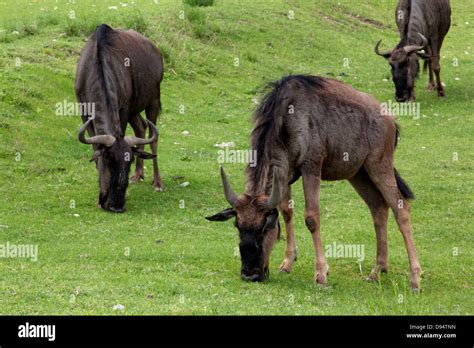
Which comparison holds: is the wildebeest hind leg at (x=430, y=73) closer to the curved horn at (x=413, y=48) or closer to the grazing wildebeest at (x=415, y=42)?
the grazing wildebeest at (x=415, y=42)

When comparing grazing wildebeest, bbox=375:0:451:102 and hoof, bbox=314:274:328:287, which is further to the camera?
grazing wildebeest, bbox=375:0:451:102

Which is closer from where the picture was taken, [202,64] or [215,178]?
[215,178]

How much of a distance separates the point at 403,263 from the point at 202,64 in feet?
47.5

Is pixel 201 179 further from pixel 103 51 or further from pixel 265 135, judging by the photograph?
pixel 265 135

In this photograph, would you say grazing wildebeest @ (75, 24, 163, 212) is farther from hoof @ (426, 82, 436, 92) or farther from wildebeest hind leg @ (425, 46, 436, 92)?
hoof @ (426, 82, 436, 92)

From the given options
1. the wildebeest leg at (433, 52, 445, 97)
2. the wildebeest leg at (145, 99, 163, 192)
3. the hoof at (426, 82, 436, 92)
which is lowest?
the hoof at (426, 82, 436, 92)

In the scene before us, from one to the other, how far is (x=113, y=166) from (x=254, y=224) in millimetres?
4496

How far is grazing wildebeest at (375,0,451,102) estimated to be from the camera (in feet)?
75.8

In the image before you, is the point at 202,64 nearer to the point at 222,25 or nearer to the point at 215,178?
the point at 222,25

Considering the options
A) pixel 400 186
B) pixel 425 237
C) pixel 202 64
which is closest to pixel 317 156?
pixel 400 186

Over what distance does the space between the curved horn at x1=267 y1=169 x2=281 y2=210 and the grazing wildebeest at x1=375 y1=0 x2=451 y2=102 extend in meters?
14.1

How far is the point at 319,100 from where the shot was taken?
10.6 m

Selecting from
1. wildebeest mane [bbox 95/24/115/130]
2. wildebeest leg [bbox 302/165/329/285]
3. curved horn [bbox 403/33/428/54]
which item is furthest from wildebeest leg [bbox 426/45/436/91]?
wildebeest leg [bbox 302/165/329/285]

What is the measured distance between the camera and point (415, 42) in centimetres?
2347
